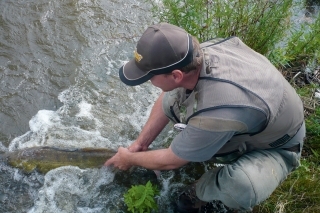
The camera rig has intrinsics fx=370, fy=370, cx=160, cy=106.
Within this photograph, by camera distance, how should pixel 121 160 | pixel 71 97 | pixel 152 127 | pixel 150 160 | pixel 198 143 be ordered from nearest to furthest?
pixel 198 143, pixel 150 160, pixel 121 160, pixel 152 127, pixel 71 97

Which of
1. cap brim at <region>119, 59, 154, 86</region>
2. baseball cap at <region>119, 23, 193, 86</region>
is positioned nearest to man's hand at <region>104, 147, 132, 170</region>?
cap brim at <region>119, 59, 154, 86</region>

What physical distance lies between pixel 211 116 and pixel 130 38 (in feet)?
10.4

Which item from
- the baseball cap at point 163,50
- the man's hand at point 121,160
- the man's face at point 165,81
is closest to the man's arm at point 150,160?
the man's hand at point 121,160

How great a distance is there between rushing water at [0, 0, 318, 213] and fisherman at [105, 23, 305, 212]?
2.68 feet

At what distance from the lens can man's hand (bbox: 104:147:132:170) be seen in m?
3.17

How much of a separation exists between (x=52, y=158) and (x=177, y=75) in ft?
5.82

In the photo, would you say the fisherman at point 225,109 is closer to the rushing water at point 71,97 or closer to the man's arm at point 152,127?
the man's arm at point 152,127

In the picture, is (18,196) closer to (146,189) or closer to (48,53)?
(146,189)

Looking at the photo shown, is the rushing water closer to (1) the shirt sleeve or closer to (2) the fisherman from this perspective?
(2) the fisherman

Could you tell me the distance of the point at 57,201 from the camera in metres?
3.47

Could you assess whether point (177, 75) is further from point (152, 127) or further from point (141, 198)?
point (141, 198)

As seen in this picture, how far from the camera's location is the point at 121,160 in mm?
3234

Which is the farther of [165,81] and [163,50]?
[165,81]

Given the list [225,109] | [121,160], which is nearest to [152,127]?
[121,160]
